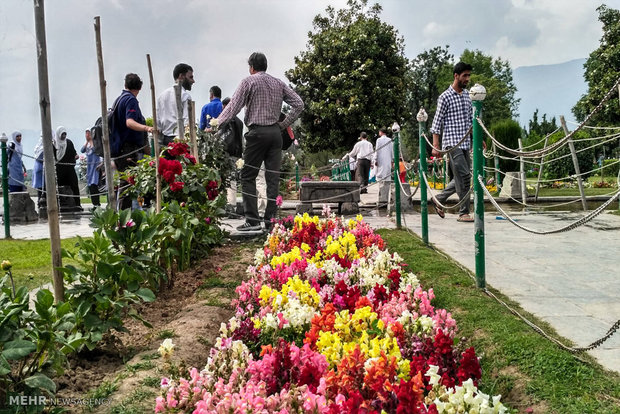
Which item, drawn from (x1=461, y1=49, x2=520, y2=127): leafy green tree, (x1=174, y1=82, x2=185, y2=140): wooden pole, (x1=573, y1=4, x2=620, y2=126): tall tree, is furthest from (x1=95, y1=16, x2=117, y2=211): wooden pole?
(x1=461, y1=49, x2=520, y2=127): leafy green tree

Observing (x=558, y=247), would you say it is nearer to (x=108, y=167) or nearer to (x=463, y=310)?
(x=463, y=310)

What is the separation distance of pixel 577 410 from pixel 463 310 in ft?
4.81

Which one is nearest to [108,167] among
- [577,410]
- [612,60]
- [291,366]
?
[291,366]

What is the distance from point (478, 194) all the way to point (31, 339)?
3.14 metres

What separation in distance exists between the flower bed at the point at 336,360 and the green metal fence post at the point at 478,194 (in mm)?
634

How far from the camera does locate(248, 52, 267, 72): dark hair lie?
22.9 ft

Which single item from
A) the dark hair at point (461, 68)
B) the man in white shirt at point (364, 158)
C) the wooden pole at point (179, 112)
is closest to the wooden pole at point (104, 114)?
the wooden pole at point (179, 112)

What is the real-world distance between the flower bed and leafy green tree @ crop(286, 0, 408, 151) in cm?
2566

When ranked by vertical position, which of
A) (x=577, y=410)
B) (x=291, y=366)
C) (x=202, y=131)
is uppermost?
(x=202, y=131)

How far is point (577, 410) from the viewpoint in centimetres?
225

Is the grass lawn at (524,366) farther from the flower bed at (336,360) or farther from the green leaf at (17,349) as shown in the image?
the green leaf at (17,349)

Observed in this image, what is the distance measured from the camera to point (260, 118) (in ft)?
22.5

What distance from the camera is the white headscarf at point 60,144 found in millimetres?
12201

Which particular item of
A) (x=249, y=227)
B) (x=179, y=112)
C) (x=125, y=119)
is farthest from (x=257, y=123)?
(x=125, y=119)
